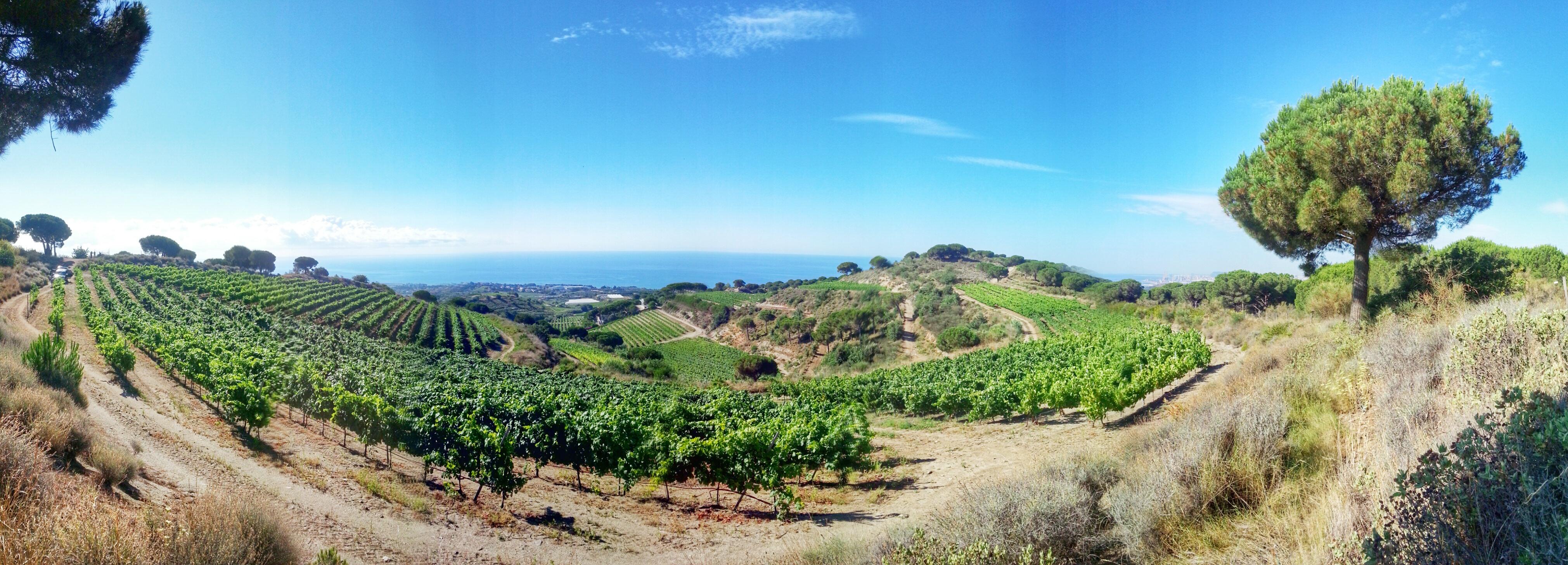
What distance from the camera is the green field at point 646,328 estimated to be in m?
80.9

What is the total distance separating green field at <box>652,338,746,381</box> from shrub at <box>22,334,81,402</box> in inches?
1472

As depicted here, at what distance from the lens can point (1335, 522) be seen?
348 centimetres

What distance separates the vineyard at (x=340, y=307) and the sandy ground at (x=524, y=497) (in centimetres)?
4089

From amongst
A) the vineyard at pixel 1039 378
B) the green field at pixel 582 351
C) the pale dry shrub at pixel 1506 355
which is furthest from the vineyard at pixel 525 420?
the green field at pixel 582 351

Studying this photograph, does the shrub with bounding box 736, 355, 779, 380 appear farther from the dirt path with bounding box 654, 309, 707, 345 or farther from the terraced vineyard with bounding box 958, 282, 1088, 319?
the terraced vineyard with bounding box 958, 282, 1088, 319

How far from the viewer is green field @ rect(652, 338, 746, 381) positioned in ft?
177

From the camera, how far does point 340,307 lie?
184 feet

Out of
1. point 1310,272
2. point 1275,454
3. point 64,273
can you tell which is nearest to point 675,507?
point 1275,454

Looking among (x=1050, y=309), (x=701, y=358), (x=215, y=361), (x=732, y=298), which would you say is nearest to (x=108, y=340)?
(x=215, y=361)

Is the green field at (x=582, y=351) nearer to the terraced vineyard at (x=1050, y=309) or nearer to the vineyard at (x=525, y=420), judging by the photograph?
the vineyard at (x=525, y=420)

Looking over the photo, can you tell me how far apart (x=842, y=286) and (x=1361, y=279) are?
89.4 metres

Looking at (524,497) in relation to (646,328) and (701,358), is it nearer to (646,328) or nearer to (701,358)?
(701,358)

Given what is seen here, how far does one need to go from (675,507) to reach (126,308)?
152 feet

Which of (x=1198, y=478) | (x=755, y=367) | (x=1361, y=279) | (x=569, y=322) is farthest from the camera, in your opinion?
(x=569, y=322)
